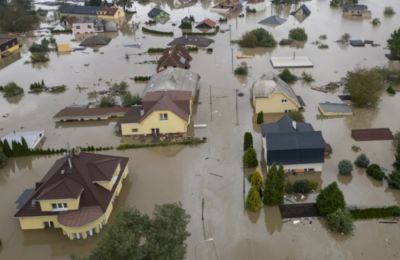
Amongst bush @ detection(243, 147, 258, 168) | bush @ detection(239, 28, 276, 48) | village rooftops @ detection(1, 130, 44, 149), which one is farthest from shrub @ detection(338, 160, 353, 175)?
bush @ detection(239, 28, 276, 48)

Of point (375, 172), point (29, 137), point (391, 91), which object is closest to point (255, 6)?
point (391, 91)

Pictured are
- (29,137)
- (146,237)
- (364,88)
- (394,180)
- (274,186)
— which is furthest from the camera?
(364,88)

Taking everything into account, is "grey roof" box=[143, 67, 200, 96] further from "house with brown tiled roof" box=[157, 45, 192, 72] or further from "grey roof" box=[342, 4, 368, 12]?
"grey roof" box=[342, 4, 368, 12]

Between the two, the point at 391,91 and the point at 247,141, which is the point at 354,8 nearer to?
the point at 391,91

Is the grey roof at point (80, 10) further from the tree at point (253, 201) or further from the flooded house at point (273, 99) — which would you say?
the tree at point (253, 201)

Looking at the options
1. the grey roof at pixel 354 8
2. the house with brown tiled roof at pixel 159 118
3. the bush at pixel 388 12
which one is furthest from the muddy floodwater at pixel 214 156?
the bush at pixel 388 12

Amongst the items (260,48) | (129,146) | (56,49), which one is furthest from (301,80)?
(56,49)
